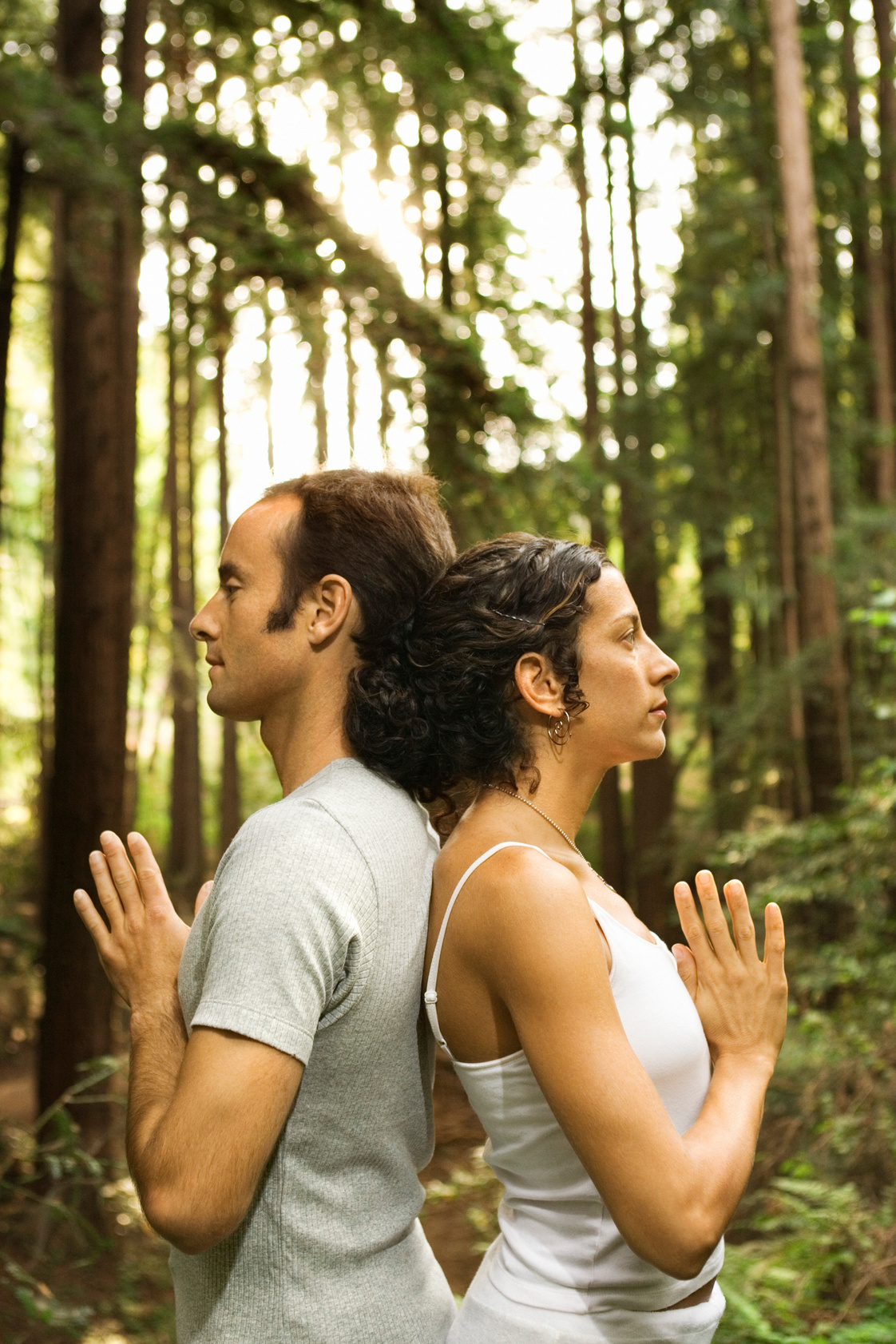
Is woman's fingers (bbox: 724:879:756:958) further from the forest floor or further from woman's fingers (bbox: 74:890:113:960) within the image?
the forest floor

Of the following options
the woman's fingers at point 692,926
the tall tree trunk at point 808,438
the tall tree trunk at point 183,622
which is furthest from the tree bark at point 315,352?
the tall tree trunk at point 183,622

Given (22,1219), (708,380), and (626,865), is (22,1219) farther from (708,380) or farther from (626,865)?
(708,380)

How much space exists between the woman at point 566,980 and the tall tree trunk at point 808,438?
9020 mm

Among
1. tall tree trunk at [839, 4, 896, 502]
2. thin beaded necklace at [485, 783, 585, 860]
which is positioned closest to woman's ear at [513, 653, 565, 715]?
thin beaded necklace at [485, 783, 585, 860]

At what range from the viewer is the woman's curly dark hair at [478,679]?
1.89 meters

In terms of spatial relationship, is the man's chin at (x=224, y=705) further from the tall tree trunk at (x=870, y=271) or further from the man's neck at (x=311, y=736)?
the tall tree trunk at (x=870, y=271)

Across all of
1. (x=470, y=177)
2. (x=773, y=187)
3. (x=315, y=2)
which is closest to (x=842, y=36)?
(x=773, y=187)

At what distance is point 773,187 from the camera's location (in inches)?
642

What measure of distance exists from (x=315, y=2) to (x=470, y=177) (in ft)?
14.1

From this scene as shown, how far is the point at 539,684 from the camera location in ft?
6.22

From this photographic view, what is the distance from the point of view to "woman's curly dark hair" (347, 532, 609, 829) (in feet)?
A: 6.19

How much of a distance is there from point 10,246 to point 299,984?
8514 millimetres

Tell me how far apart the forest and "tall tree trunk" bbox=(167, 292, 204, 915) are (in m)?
0.12

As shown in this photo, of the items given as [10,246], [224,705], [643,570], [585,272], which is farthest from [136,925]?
[585,272]
